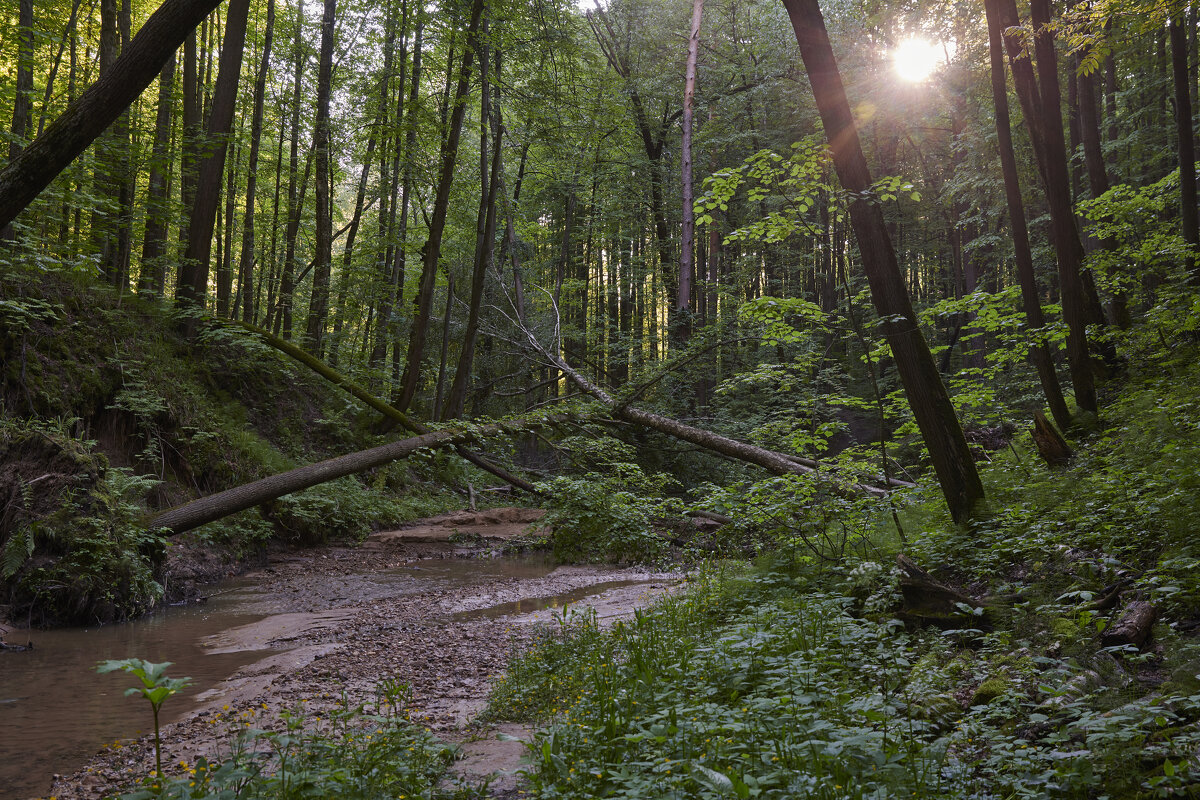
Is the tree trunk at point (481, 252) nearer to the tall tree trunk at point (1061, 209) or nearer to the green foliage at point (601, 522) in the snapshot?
the green foliage at point (601, 522)

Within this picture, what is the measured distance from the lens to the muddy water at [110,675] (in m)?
3.95

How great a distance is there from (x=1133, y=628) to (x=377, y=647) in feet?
19.3

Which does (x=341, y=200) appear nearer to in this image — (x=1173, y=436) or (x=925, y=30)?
(x=925, y=30)

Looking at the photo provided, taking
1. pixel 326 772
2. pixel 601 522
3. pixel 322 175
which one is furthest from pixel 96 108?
pixel 322 175

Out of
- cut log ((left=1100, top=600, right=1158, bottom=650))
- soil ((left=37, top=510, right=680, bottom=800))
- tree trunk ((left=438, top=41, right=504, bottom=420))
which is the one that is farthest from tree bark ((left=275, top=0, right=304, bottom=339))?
cut log ((left=1100, top=600, right=1158, bottom=650))

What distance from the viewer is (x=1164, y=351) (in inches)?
374

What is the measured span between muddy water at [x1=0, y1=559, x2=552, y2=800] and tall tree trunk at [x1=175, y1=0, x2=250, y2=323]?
6.06 m

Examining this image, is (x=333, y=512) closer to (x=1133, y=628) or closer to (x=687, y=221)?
(x=1133, y=628)

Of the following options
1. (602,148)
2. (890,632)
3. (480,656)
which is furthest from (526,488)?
(602,148)

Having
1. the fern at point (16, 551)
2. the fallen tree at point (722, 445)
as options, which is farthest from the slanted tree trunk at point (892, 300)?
the fern at point (16, 551)

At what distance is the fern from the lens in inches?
254

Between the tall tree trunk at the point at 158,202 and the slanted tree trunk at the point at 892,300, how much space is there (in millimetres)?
10997

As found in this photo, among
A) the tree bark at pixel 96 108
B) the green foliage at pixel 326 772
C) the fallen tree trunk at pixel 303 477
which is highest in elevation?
the tree bark at pixel 96 108

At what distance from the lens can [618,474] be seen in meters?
13.1
